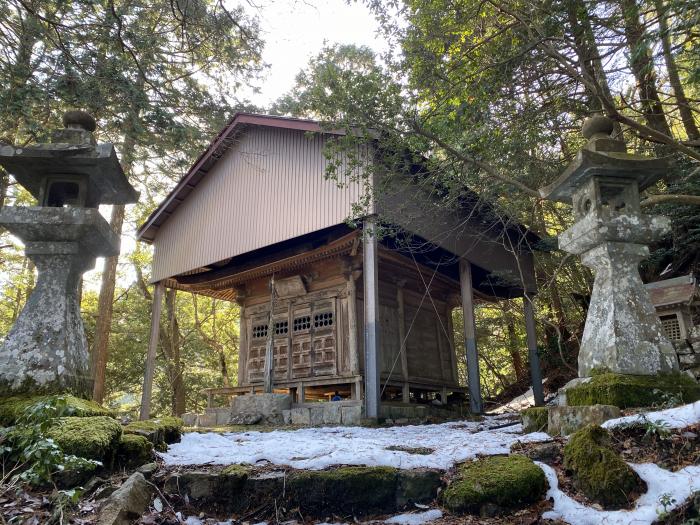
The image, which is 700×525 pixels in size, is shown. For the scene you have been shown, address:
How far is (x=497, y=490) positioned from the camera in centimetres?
308

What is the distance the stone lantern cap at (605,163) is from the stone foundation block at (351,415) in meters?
5.62

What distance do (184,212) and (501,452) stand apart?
11.4 m

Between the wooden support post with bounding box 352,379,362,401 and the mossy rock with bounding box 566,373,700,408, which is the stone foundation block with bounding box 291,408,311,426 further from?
the mossy rock with bounding box 566,373,700,408

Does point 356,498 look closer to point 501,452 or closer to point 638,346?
point 501,452

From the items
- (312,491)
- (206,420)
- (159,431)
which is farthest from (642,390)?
(206,420)

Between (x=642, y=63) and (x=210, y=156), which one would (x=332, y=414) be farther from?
(x=642, y=63)

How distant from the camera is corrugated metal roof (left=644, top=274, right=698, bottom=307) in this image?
843cm

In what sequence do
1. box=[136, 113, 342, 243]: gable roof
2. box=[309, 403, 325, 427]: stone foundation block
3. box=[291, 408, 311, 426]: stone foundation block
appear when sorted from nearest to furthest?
box=[309, 403, 325, 427]: stone foundation block < box=[291, 408, 311, 426]: stone foundation block < box=[136, 113, 342, 243]: gable roof

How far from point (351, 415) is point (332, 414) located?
0.49 meters

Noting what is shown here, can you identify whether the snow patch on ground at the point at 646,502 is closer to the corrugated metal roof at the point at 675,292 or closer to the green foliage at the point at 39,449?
the green foliage at the point at 39,449

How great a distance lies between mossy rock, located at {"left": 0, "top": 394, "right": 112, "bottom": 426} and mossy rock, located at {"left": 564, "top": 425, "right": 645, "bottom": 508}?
3597mm

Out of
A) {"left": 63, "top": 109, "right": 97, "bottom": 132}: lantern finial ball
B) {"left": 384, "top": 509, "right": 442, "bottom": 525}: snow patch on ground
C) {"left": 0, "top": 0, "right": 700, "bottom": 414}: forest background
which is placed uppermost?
{"left": 0, "top": 0, "right": 700, "bottom": 414}: forest background

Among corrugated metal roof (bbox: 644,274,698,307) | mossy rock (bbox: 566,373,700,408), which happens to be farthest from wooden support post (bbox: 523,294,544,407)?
mossy rock (bbox: 566,373,700,408)

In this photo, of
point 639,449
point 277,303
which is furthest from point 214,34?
point 639,449
